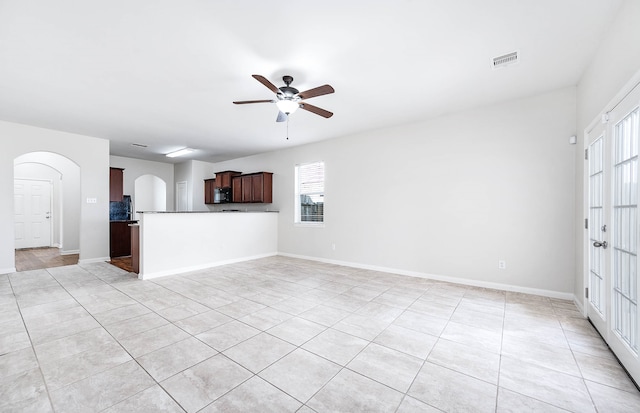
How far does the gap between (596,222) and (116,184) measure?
9.25 metres

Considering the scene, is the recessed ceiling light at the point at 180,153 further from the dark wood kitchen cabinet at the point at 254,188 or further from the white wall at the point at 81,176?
the white wall at the point at 81,176

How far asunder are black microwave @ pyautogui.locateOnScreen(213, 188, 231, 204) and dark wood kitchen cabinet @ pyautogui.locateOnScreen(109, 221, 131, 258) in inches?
90.5

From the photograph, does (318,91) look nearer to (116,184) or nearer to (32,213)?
(116,184)

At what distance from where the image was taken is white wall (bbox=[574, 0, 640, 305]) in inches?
77.5

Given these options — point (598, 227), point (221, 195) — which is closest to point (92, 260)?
point (221, 195)

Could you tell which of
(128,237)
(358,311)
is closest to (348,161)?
(358,311)

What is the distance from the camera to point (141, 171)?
845 centimetres

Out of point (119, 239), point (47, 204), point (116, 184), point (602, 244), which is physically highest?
point (116, 184)

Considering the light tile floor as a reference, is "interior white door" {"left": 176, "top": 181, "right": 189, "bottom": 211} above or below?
above

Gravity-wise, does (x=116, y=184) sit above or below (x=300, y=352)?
above

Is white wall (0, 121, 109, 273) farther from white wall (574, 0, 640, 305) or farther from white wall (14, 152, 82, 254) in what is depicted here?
white wall (574, 0, 640, 305)

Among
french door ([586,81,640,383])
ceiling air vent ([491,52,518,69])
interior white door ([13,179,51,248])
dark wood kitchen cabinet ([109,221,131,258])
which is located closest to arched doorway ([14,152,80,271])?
interior white door ([13,179,51,248])

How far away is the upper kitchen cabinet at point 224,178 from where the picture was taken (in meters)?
7.88

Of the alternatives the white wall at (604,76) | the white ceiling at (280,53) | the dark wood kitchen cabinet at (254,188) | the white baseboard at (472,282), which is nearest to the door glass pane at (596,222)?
the white wall at (604,76)
